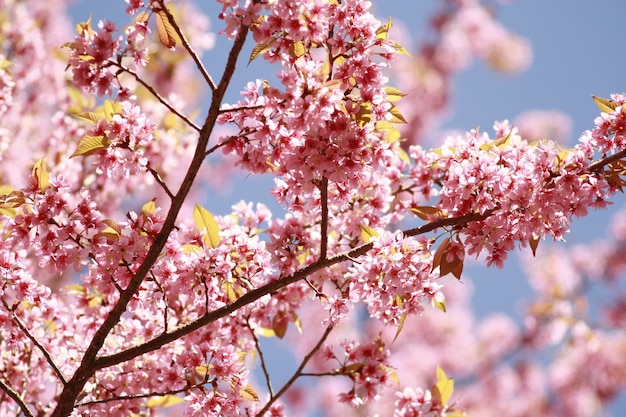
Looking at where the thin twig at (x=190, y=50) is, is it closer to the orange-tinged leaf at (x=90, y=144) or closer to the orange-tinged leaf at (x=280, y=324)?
the orange-tinged leaf at (x=90, y=144)

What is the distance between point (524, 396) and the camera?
37.8 ft

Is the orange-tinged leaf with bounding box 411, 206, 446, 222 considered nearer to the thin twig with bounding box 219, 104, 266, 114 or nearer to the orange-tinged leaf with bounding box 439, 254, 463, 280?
the orange-tinged leaf with bounding box 439, 254, 463, 280

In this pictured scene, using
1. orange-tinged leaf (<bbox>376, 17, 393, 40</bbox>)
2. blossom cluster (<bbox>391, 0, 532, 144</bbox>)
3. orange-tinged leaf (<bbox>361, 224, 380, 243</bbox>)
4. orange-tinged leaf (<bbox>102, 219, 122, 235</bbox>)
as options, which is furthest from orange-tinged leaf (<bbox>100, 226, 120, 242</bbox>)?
blossom cluster (<bbox>391, 0, 532, 144</bbox>)

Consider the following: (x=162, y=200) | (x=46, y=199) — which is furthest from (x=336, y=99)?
(x=162, y=200)

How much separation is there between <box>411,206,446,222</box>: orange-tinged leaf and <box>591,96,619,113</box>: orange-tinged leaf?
2.47 feet

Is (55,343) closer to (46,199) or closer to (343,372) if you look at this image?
(46,199)

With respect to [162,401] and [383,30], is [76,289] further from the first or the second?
[383,30]

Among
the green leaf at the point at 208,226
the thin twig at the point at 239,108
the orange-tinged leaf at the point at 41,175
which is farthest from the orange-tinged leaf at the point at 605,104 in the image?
the orange-tinged leaf at the point at 41,175

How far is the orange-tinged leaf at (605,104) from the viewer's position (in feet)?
7.62

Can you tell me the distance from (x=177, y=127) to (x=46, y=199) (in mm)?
2346

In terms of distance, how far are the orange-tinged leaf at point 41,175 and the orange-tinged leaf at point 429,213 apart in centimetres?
148

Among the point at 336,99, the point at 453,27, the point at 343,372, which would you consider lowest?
the point at 343,372

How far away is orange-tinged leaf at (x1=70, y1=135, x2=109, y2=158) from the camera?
224 cm

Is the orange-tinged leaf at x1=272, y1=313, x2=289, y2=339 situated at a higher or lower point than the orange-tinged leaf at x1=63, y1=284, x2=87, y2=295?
lower
